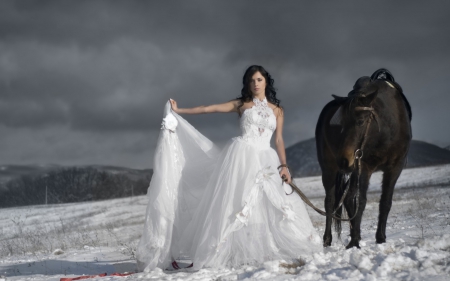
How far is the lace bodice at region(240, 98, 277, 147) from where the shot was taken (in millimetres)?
6664

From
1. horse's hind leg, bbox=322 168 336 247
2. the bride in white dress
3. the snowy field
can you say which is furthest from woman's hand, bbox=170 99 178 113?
horse's hind leg, bbox=322 168 336 247

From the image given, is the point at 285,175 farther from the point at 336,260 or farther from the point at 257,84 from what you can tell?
the point at 336,260

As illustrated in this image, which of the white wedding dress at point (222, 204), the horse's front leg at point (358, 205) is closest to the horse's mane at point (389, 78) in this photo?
the horse's front leg at point (358, 205)

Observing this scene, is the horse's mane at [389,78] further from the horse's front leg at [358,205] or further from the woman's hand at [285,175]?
the woman's hand at [285,175]

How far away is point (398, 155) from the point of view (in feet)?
22.6

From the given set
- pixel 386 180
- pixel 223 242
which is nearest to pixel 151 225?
pixel 223 242

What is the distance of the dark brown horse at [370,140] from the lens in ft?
20.3

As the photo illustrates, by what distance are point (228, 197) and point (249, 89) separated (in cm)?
165

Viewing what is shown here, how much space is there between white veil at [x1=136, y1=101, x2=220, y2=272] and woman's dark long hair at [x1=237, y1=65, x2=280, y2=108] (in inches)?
37.8

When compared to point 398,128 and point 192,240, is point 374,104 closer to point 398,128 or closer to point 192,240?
point 398,128

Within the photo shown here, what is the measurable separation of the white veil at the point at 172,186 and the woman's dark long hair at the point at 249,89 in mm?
961

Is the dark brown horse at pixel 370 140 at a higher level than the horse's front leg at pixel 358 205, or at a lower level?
higher

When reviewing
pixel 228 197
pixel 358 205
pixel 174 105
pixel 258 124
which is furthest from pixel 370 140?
pixel 174 105

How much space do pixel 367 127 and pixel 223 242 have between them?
245cm
